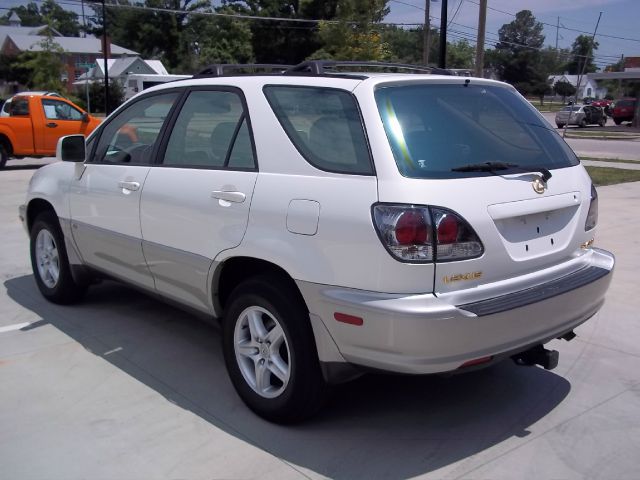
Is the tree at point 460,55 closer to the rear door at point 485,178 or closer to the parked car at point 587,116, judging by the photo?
the parked car at point 587,116

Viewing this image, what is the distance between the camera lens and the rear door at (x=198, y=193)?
3.79 m

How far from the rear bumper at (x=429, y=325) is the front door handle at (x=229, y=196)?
0.67 metres

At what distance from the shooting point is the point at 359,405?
3977 mm

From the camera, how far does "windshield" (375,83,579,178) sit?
3.29 metres

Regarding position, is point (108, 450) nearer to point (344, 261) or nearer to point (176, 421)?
point (176, 421)

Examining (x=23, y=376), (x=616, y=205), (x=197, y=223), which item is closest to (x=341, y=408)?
(x=197, y=223)

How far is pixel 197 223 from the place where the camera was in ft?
13.0

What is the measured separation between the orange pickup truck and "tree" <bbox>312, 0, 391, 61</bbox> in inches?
334

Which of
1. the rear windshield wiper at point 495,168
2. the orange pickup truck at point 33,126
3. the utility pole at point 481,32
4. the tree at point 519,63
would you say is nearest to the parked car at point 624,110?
the utility pole at point 481,32

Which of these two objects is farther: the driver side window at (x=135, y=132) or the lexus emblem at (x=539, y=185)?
the driver side window at (x=135, y=132)

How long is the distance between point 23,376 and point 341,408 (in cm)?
208

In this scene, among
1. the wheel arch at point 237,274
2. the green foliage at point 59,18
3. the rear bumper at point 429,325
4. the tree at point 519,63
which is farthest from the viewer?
the green foliage at point 59,18

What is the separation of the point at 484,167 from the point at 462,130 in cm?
31

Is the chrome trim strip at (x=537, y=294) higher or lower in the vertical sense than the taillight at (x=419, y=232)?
lower
